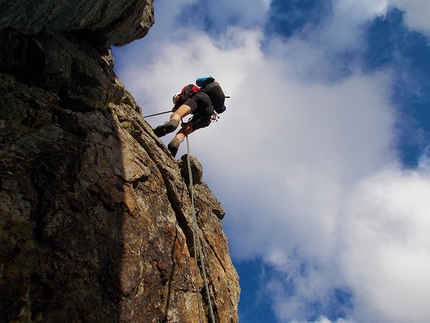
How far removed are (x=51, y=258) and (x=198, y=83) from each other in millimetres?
8582

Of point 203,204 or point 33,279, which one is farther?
point 203,204

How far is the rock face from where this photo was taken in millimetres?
3412

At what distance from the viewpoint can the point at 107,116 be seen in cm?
659

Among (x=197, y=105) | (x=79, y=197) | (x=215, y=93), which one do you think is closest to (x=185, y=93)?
(x=197, y=105)

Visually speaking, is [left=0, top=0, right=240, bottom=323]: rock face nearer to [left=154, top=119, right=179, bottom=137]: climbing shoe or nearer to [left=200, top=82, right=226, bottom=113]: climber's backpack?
[left=154, top=119, right=179, bottom=137]: climbing shoe

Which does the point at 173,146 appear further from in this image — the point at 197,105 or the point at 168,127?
the point at 197,105

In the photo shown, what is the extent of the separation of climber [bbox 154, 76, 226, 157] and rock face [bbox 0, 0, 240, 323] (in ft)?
8.15

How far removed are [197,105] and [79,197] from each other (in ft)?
21.4

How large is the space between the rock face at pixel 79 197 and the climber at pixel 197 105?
2484mm

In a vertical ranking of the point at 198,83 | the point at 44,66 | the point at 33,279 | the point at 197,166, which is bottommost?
the point at 33,279

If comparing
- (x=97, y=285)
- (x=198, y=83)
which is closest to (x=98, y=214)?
(x=97, y=285)

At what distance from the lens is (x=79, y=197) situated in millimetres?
4188

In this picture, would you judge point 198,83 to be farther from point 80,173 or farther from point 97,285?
point 97,285

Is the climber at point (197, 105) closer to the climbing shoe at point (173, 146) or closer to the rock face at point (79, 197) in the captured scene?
the climbing shoe at point (173, 146)
